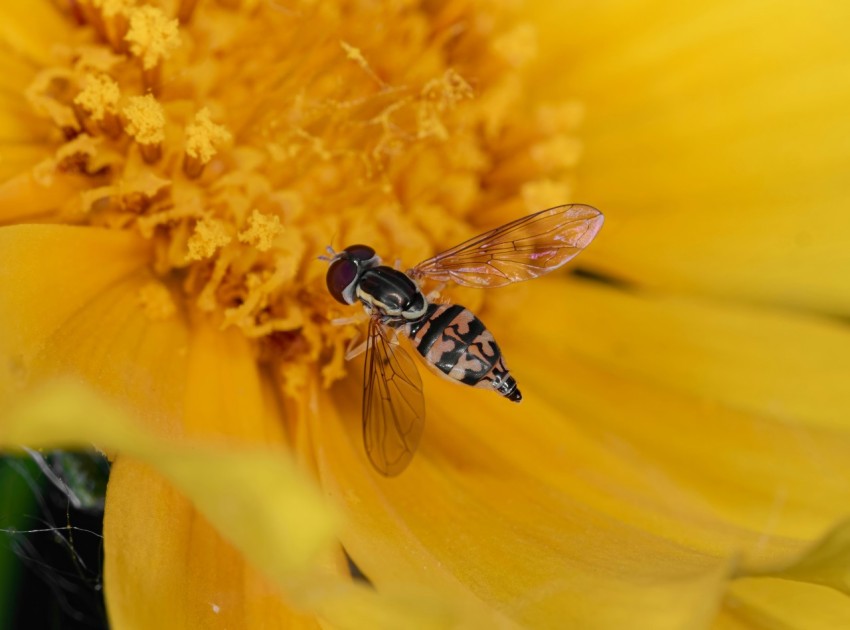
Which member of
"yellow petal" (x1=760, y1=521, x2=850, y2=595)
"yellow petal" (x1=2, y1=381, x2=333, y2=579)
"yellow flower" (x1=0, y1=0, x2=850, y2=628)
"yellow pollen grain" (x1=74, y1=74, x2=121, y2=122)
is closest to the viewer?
"yellow petal" (x1=2, y1=381, x2=333, y2=579)

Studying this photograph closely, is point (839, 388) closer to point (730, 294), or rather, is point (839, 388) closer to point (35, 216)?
point (730, 294)

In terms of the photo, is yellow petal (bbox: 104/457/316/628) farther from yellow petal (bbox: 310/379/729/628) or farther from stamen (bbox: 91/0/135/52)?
stamen (bbox: 91/0/135/52)

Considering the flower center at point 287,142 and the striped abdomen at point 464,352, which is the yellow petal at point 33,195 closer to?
the flower center at point 287,142

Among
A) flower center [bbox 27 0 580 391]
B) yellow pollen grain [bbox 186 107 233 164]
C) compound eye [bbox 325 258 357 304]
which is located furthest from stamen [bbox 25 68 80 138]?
compound eye [bbox 325 258 357 304]

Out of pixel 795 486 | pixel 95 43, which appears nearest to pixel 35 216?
pixel 95 43

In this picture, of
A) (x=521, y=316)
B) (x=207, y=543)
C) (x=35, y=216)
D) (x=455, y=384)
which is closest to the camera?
(x=207, y=543)
